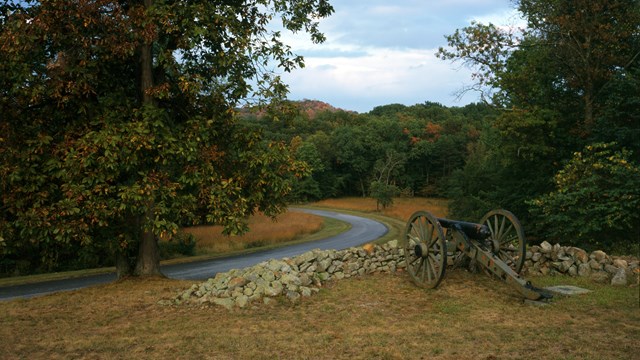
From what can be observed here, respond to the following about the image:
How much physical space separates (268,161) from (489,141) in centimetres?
2310

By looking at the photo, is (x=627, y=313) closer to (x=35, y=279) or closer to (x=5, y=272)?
(x=35, y=279)

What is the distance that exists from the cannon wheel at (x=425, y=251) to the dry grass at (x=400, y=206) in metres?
32.9

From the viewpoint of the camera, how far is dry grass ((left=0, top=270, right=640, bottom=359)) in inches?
271

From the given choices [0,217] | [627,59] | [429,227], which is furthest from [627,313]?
[627,59]

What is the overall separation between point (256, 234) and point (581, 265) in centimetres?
2332

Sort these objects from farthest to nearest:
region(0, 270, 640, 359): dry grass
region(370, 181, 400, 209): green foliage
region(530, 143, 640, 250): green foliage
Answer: region(370, 181, 400, 209): green foliage
region(530, 143, 640, 250): green foliage
region(0, 270, 640, 359): dry grass

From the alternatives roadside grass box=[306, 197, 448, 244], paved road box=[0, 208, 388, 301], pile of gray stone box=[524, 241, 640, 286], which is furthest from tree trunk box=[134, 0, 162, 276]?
roadside grass box=[306, 197, 448, 244]

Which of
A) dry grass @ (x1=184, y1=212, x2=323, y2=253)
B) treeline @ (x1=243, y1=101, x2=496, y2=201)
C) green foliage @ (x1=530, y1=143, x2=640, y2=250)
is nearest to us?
green foliage @ (x1=530, y1=143, x2=640, y2=250)

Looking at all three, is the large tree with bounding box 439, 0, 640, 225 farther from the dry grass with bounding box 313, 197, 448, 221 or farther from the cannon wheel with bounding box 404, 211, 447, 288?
the dry grass with bounding box 313, 197, 448, 221

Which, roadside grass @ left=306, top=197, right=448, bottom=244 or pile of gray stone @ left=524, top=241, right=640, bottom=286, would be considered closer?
pile of gray stone @ left=524, top=241, right=640, bottom=286

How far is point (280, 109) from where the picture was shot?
11719 millimetres

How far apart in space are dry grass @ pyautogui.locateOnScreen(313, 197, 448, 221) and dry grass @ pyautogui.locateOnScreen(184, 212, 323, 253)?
499 inches

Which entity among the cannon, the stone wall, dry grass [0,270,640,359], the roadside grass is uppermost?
the cannon

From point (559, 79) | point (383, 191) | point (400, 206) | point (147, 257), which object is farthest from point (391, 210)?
point (147, 257)
